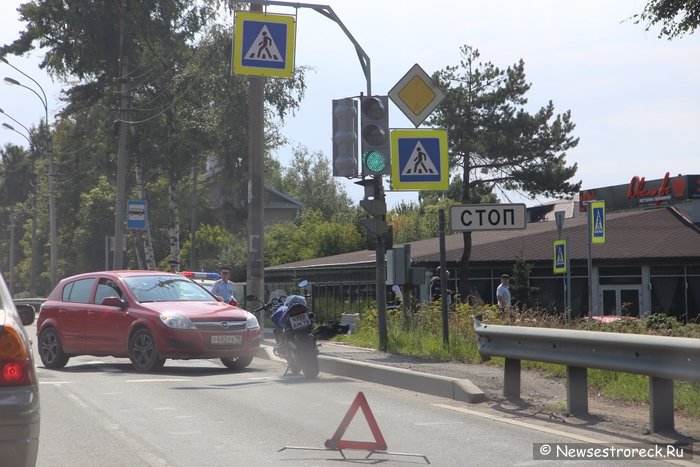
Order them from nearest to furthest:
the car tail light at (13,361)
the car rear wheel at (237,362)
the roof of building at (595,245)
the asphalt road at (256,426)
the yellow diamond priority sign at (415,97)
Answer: the car tail light at (13,361)
the asphalt road at (256,426)
the car rear wheel at (237,362)
the yellow diamond priority sign at (415,97)
the roof of building at (595,245)

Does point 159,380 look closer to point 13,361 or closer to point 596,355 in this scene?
point 596,355

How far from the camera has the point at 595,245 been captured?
3825 centimetres

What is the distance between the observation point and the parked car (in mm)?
5602

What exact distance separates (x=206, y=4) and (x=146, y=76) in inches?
157

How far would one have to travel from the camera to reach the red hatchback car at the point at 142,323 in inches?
600

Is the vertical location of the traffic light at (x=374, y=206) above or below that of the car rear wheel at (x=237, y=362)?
above

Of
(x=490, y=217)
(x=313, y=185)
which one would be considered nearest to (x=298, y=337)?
(x=490, y=217)

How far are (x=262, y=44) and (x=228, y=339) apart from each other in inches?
237

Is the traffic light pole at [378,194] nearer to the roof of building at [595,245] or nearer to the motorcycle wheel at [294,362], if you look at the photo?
the motorcycle wheel at [294,362]

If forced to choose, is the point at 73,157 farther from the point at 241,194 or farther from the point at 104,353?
the point at 104,353

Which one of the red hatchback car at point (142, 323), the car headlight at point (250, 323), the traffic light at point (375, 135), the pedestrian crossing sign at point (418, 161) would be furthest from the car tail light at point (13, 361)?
the traffic light at point (375, 135)

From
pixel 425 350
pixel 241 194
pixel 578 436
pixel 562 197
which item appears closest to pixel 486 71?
pixel 562 197

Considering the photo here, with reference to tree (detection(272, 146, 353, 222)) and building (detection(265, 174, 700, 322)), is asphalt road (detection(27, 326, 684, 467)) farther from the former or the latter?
tree (detection(272, 146, 353, 222))

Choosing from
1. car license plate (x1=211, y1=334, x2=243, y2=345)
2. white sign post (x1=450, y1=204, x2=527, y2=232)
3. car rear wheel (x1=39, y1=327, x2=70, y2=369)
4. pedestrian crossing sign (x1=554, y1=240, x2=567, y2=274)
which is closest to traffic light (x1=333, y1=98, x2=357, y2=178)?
white sign post (x1=450, y1=204, x2=527, y2=232)
